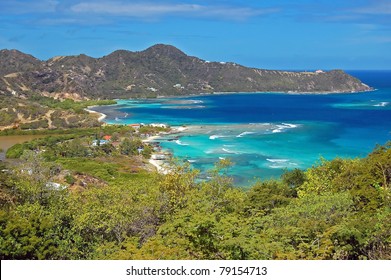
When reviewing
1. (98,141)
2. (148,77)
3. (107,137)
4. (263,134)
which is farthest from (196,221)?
(148,77)

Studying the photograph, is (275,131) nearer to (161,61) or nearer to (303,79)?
(303,79)

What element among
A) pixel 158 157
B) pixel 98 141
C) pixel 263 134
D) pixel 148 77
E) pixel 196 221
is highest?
pixel 148 77

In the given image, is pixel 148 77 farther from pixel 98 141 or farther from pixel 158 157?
pixel 158 157

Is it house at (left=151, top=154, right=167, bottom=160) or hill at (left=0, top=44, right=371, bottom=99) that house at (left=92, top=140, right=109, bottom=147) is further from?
hill at (left=0, top=44, right=371, bottom=99)

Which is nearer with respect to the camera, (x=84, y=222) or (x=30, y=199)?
(x=84, y=222)

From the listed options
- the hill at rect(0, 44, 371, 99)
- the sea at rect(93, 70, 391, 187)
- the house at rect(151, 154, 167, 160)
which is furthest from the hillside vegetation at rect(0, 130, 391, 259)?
the hill at rect(0, 44, 371, 99)

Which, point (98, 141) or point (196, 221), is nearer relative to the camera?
point (196, 221)

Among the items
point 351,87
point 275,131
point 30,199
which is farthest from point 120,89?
point 30,199
